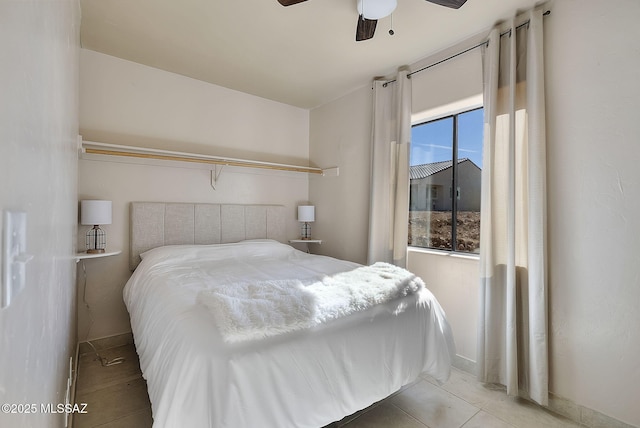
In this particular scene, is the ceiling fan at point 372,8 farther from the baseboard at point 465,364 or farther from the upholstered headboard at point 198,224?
the baseboard at point 465,364

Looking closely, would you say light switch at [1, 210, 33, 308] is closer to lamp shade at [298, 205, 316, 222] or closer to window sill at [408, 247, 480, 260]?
window sill at [408, 247, 480, 260]

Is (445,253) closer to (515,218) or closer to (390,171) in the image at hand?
(515,218)

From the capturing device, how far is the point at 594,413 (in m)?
1.80

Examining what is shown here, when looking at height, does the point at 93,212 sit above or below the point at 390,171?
below

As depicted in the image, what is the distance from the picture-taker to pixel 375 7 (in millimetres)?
1862

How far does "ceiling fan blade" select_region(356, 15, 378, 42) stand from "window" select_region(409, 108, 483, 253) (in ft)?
3.80

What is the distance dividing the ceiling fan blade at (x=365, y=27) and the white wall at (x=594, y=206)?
1.22m

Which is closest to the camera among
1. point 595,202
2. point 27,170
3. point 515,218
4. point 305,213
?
point 27,170

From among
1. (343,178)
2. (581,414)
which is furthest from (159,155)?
(581,414)

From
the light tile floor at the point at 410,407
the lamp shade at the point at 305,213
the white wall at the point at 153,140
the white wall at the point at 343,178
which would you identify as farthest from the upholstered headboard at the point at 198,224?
the light tile floor at the point at 410,407

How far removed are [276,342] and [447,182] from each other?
88.3 inches

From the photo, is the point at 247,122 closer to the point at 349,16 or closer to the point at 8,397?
the point at 349,16

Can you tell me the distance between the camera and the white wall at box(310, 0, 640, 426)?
5.54 feet

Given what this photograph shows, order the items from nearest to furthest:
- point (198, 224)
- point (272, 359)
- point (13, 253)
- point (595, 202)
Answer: point (13, 253) < point (272, 359) < point (595, 202) < point (198, 224)
